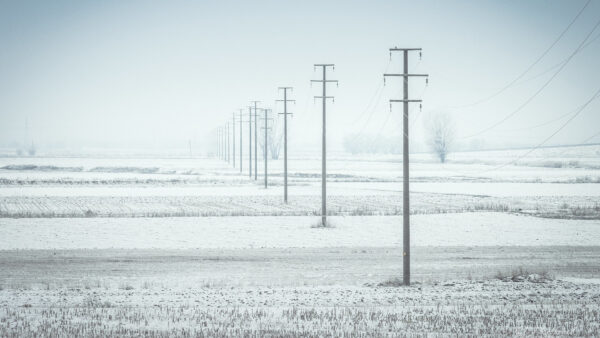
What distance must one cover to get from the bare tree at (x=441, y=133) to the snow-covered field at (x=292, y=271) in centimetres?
11694

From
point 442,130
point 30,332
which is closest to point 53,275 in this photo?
point 30,332

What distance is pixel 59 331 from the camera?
37.3ft

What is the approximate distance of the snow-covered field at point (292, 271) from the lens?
489 inches

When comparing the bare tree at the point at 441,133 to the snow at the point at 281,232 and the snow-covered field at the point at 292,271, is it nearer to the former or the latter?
the snow-covered field at the point at 292,271

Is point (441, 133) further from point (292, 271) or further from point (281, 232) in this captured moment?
point (292, 271)

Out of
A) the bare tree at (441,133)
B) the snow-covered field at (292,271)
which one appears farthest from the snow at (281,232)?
the bare tree at (441,133)

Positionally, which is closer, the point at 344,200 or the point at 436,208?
the point at 436,208

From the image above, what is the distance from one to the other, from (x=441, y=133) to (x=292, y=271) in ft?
478

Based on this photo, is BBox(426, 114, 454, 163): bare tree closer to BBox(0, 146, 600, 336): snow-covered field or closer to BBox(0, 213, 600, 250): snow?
BBox(0, 146, 600, 336): snow-covered field

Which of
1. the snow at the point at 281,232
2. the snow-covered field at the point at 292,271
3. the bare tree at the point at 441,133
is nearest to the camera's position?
the snow-covered field at the point at 292,271

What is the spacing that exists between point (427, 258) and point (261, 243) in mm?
7622

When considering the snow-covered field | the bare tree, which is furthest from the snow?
the bare tree

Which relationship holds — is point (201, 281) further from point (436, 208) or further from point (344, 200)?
point (344, 200)

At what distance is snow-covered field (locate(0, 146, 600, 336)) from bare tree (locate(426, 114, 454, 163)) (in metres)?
117
